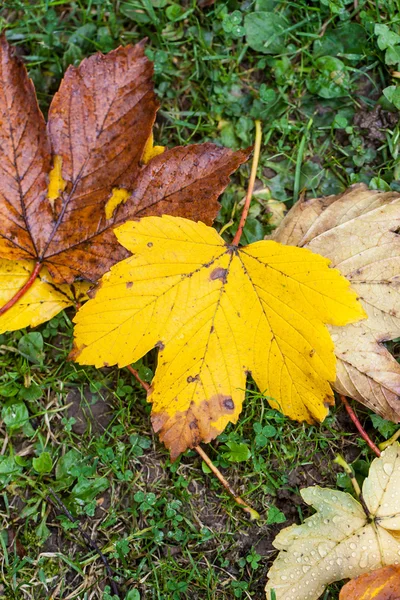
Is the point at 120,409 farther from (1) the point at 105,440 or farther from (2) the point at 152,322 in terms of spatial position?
(2) the point at 152,322

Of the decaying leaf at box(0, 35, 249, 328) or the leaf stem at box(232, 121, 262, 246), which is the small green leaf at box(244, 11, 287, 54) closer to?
the leaf stem at box(232, 121, 262, 246)

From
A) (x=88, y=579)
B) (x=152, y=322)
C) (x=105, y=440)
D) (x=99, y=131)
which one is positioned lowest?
(x=88, y=579)

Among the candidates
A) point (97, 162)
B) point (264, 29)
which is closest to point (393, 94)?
point (264, 29)

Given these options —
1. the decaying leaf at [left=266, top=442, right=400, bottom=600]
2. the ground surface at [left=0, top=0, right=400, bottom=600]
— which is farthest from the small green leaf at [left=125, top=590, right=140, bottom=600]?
the decaying leaf at [left=266, top=442, right=400, bottom=600]

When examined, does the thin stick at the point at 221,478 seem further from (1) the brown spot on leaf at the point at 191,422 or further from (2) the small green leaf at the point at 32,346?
(2) the small green leaf at the point at 32,346

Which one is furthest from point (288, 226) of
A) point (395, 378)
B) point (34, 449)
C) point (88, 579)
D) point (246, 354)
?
point (88, 579)

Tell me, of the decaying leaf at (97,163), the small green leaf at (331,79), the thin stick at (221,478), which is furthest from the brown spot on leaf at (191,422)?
the small green leaf at (331,79)

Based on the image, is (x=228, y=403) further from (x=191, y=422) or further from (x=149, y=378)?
(x=149, y=378)
